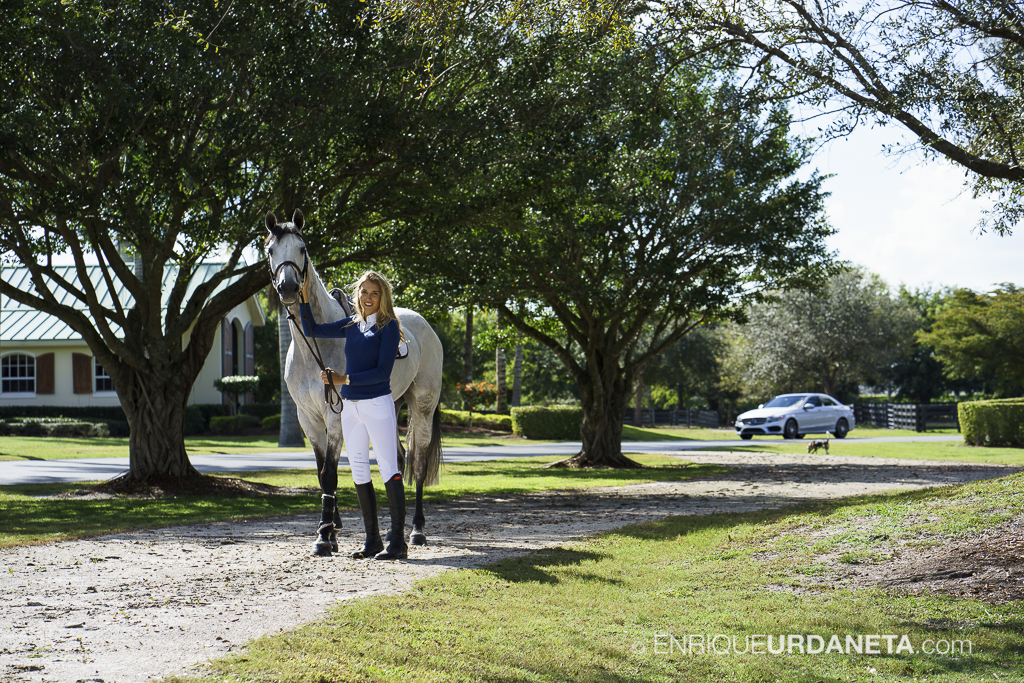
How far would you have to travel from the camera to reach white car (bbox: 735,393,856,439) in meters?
33.7

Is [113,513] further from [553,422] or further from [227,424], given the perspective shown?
[553,422]

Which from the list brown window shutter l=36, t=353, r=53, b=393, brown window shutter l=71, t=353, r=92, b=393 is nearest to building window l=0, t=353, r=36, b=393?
brown window shutter l=36, t=353, r=53, b=393

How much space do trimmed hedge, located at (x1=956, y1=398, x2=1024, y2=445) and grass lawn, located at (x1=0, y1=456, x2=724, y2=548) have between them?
1252 cm

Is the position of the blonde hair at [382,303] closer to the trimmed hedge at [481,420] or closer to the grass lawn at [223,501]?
the grass lawn at [223,501]

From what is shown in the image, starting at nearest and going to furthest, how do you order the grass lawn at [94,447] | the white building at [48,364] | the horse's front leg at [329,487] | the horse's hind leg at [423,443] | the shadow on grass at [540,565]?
1. the shadow on grass at [540,565]
2. the horse's front leg at [329,487]
3. the horse's hind leg at [423,443]
4. the grass lawn at [94,447]
5. the white building at [48,364]

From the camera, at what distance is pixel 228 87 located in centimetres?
1241

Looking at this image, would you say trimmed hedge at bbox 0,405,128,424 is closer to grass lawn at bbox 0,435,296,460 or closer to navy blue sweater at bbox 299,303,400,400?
grass lawn at bbox 0,435,296,460

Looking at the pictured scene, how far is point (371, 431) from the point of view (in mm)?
6848

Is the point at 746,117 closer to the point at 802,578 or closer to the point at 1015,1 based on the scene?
the point at 1015,1

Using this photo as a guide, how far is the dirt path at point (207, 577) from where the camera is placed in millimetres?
4488

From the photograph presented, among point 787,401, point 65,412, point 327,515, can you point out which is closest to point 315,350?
point 327,515

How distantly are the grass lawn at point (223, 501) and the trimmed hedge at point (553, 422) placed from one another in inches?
548

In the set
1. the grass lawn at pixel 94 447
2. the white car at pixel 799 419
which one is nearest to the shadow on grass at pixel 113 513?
the grass lawn at pixel 94 447

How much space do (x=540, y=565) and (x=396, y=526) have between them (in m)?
1.23
